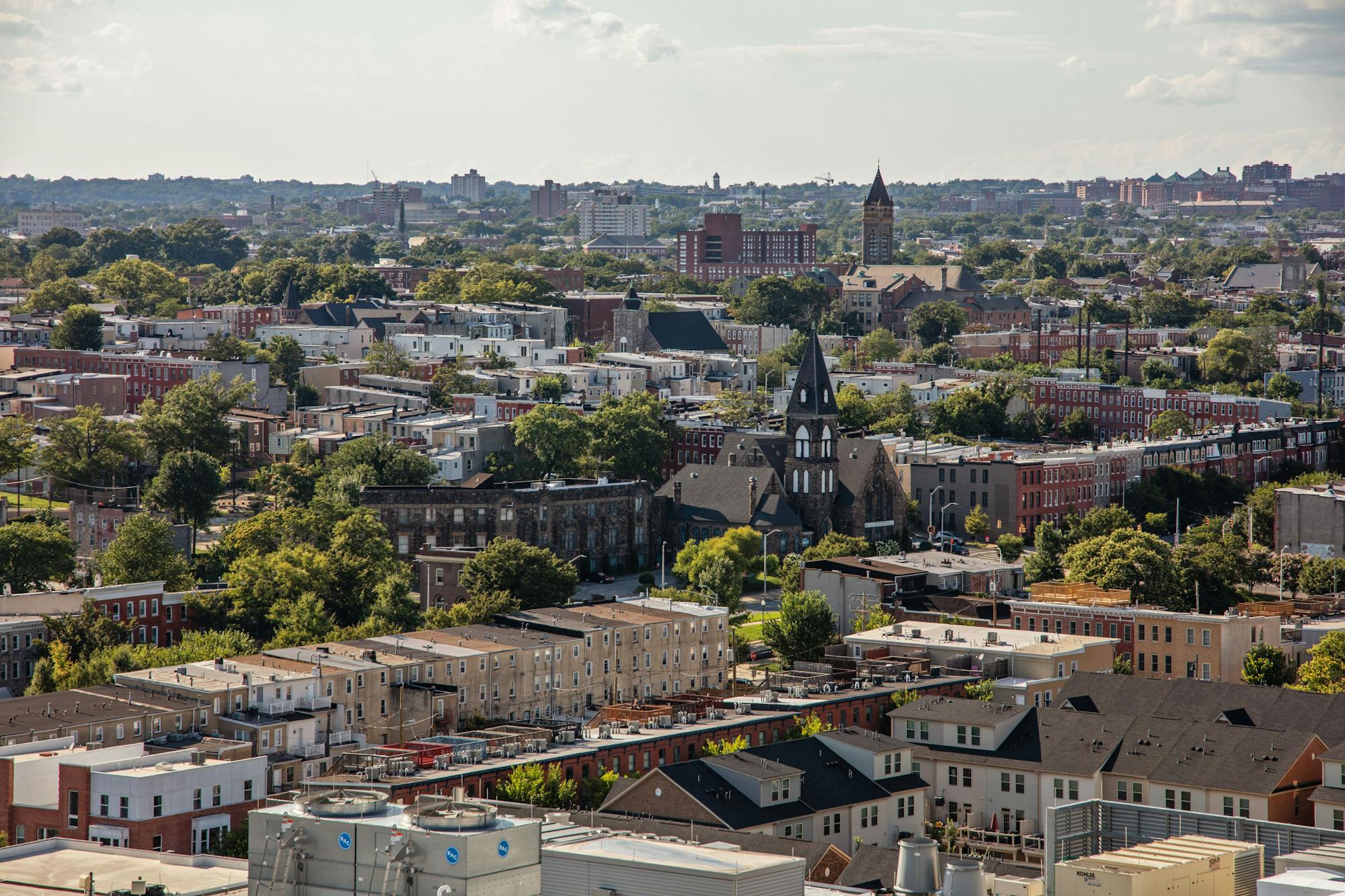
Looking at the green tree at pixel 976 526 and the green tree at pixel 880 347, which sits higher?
the green tree at pixel 880 347

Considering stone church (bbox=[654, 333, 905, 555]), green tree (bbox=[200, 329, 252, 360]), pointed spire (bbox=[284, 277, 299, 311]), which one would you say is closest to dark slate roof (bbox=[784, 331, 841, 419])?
stone church (bbox=[654, 333, 905, 555])

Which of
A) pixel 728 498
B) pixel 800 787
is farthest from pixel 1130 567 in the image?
pixel 800 787

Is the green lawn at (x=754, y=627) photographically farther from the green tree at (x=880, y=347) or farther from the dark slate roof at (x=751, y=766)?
the green tree at (x=880, y=347)

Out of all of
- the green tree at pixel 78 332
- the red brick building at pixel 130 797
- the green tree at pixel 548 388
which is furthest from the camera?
the green tree at pixel 78 332

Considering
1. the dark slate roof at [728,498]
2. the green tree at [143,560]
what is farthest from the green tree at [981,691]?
the dark slate roof at [728,498]

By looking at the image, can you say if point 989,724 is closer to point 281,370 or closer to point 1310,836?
point 1310,836

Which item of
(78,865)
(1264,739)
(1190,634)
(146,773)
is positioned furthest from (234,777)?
(1190,634)

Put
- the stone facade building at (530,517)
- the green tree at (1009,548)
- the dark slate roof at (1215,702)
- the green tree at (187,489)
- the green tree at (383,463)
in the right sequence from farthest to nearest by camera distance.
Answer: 1. the green tree at (383,463)
2. the green tree at (1009,548)
3. the green tree at (187,489)
4. the stone facade building at (530,517)
5. the dark slate roof at (1215,702)
